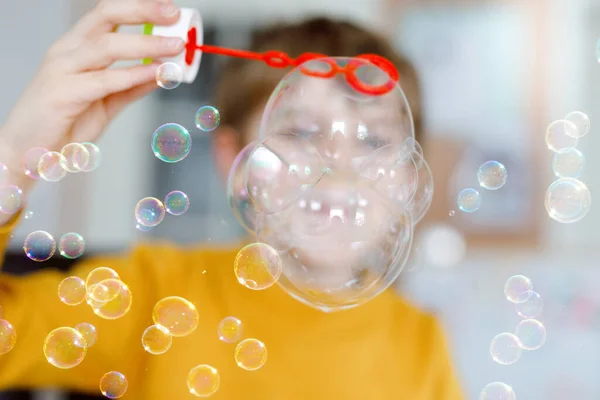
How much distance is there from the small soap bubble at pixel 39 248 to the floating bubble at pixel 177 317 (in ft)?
0.56

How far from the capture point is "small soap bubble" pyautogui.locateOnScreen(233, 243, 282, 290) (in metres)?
0.84

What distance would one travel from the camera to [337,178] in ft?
2.62

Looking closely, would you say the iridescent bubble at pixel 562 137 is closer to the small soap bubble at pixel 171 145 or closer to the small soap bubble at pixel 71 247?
the small soap bubble at pixel 171 145

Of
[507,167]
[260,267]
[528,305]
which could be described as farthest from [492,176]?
[507,167]

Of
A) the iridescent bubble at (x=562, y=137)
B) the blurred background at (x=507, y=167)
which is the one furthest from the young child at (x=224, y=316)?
→ the blurred background at (x=507, y=167)

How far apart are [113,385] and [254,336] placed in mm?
263

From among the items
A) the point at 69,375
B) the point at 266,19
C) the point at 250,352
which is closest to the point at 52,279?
the point at 69,375

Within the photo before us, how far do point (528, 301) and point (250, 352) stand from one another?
1.57ft

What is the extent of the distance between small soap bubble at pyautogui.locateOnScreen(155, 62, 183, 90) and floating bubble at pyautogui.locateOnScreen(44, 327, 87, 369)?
0.38 m

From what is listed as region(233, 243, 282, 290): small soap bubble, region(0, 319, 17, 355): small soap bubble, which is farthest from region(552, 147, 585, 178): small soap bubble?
region(0, 319, 17, 355): small soap bubble

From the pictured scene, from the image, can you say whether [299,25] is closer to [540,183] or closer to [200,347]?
[200,347]

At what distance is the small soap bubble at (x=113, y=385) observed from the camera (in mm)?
872

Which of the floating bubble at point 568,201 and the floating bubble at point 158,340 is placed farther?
the floating bubble at point 568,201

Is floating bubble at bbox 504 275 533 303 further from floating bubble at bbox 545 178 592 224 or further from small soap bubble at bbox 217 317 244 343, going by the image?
small soap bubble at bbox 217 317 244 343
